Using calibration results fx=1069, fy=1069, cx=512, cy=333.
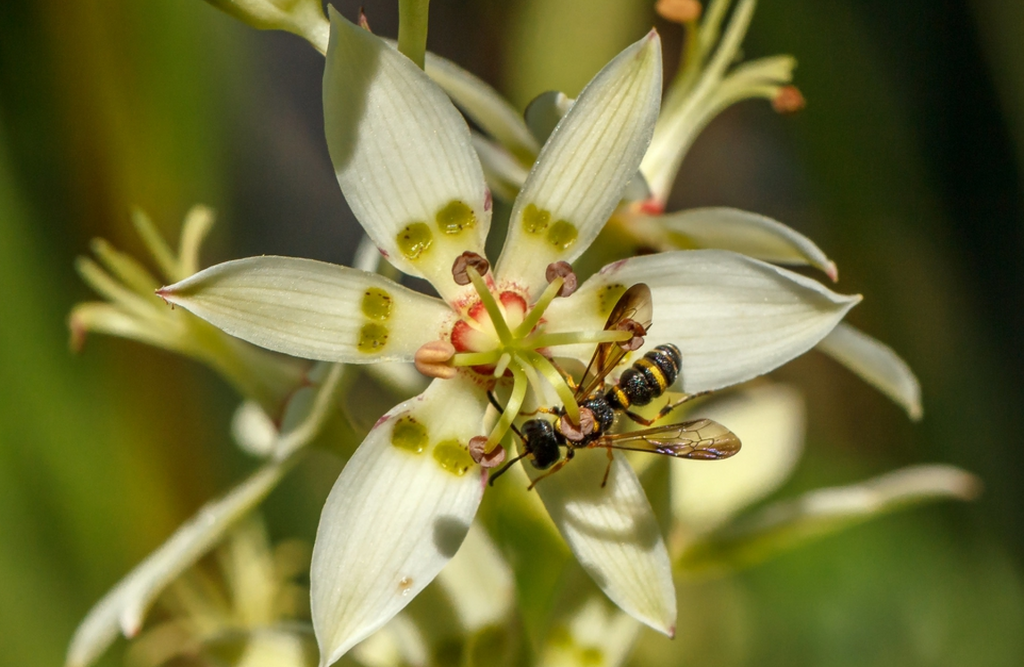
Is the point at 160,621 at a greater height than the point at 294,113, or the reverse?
the point at 294,113

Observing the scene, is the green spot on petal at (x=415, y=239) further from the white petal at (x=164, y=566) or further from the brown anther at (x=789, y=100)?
the brown anther at (x=789, y=100)

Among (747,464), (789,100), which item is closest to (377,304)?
(789,100)

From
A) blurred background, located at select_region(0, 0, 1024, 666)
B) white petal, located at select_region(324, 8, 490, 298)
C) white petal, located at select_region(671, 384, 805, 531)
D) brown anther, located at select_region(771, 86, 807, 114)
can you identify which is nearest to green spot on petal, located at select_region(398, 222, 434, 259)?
white petal, located at select_region(324, 8, 490, 298)

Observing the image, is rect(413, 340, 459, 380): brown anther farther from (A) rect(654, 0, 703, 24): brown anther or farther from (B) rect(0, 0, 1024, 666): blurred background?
(B) rect(0, 0, 1024, 666): blurred background

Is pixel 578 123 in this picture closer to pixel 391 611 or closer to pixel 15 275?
pixel 391 611

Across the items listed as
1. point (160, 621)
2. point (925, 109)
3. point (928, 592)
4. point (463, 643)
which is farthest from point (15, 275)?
point (925, 109)

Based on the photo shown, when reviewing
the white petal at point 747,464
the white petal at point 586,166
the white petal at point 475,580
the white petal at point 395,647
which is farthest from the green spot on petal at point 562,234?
the white petal at point 747,464

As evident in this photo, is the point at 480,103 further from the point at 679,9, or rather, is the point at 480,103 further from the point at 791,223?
the point at 791,223
